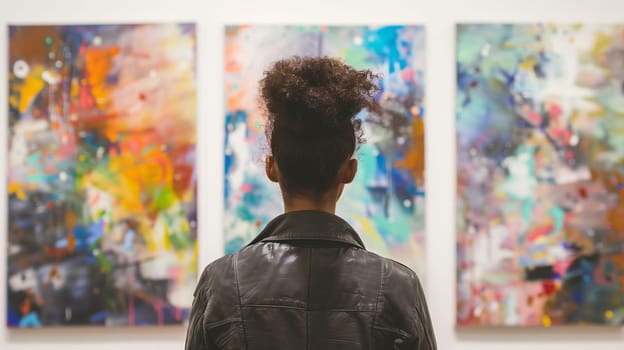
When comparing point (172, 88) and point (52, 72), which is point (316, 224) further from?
point (52, 72)

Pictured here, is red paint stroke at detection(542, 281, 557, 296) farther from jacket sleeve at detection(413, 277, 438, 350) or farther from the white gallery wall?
jacket sleeve at detection(413, 277, 438, 350)

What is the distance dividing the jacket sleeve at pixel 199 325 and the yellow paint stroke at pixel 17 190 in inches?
43.9

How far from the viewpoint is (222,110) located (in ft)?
6.66

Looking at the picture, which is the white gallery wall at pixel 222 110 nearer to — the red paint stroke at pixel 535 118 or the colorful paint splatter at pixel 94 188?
the colorful paint splatter at pixel 94 188

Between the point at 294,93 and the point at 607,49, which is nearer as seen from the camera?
the point at 294,93

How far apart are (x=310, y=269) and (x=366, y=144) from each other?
39.1 inches

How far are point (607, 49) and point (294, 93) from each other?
4.36 ft

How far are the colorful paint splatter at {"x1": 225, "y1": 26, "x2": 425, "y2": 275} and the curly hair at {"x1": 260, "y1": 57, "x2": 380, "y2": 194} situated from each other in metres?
0.90

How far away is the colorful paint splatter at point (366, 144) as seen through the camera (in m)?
2.00

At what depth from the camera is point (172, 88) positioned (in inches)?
79.3

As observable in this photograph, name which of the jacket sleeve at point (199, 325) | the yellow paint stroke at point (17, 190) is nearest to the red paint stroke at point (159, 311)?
the yellow paint stroke at point (17, 190)

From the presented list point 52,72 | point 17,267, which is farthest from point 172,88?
point 17,267

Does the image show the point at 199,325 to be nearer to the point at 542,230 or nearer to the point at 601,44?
the point at 542,230

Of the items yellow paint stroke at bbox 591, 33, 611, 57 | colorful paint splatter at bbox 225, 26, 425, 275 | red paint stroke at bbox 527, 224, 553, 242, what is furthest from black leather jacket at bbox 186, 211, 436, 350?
yellow paint stroke at bbox 591, 33, 611, 57
